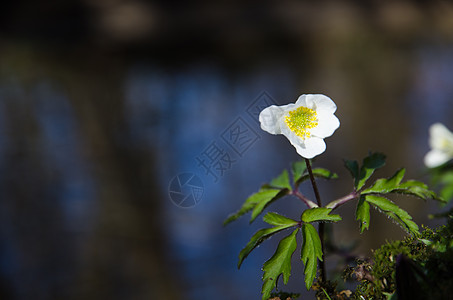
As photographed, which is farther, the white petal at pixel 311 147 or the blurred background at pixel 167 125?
the blurred background at pixel 167 125

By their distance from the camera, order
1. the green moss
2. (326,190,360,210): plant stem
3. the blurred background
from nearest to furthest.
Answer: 1. the green moss
2. (326,190,360,210): plant stem
3. the blurred background

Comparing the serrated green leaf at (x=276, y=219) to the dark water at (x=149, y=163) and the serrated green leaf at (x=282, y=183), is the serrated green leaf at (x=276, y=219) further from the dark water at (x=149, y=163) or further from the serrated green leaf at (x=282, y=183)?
the dark water at (x=149, y=163)

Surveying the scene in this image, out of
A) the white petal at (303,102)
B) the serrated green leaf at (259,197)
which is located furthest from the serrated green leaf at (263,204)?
the white petal at (303,102)

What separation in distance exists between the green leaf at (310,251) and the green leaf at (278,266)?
0.04 feet

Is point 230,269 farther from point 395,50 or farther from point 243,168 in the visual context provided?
point 395,50

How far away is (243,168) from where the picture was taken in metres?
2.49

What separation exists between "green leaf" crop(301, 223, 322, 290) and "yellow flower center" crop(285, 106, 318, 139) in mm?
96

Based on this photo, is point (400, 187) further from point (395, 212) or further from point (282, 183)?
point (282, 183)

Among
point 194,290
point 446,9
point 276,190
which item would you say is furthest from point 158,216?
Result: point 446,9

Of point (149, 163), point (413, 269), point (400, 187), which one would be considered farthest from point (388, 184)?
point (149, 163)

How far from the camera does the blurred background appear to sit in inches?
80.2

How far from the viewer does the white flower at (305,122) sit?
406 mm

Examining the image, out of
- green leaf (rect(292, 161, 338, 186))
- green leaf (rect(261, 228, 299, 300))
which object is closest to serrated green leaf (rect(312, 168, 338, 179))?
green leaf (rect(292, 161, 338, 186))

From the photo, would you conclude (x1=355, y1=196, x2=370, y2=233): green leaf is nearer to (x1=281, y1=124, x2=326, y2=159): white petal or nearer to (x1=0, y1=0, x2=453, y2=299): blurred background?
(x1=281, y1=124, x2=326, y2=159): white petal
